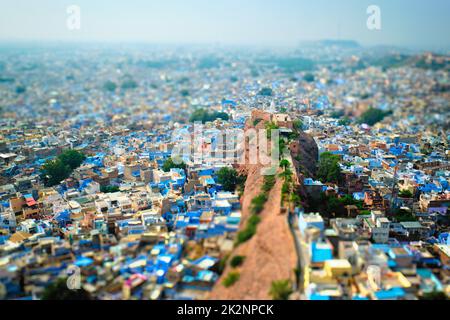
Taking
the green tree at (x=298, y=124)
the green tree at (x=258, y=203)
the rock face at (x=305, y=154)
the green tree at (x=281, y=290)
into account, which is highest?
the green tree at (x=298, y=124)

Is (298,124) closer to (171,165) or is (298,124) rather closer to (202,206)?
(171,165)

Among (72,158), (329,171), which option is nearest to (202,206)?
(329,171)

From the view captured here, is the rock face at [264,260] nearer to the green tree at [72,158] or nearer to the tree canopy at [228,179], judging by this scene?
the tree canopy at [228,179]

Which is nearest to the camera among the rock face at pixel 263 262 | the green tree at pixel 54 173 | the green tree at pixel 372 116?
the rock face at pixel 263 262

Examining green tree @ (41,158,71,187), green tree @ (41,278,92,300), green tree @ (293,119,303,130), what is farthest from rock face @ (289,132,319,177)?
green tree @ (41,158,71,187)

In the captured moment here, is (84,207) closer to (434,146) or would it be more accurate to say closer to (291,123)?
(291,123)

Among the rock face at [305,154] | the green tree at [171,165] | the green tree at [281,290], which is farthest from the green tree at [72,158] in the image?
the green tree at [281,290]

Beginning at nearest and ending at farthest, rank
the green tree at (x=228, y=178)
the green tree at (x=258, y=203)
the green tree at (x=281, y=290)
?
1. the green tree at (x=281, y=290)
2. the green tree at (x=258, y=203)
3. the green tree at (x=228, y=178)
